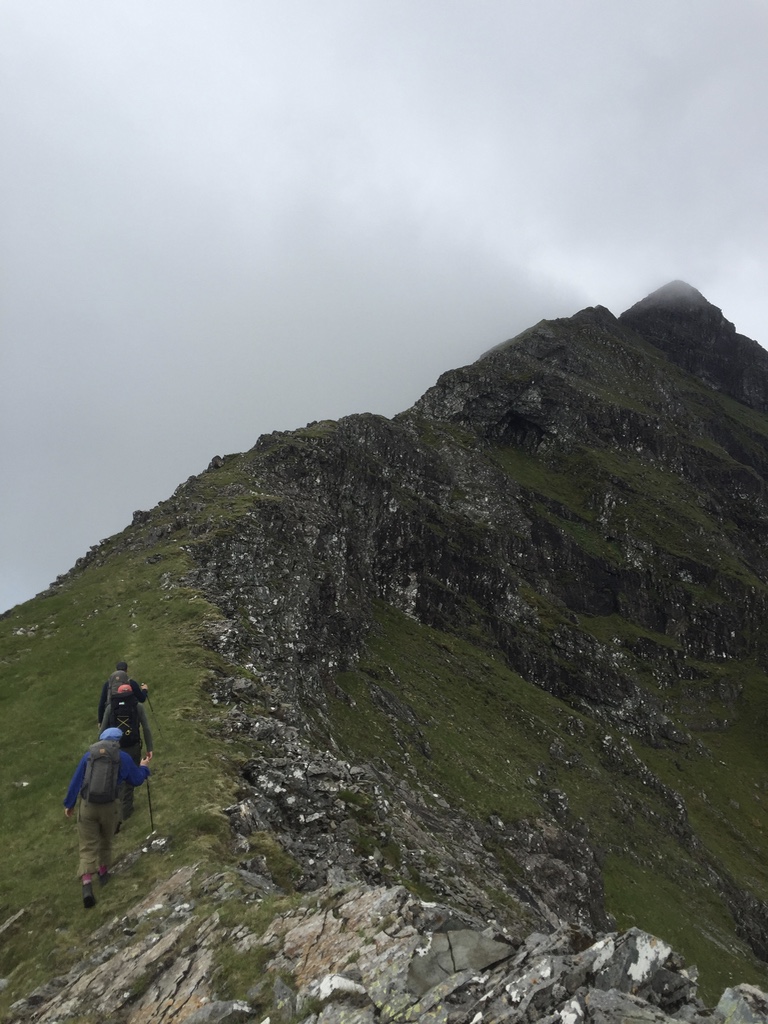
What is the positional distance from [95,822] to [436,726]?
44323 millimetres

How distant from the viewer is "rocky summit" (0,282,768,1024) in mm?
10797

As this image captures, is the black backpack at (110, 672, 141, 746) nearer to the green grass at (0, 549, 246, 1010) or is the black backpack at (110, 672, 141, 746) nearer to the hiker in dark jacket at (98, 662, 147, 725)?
the hiker in dark jacket at (98, 662, 147, 725)

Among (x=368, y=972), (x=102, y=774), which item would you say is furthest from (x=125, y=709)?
(x=368, y=972)

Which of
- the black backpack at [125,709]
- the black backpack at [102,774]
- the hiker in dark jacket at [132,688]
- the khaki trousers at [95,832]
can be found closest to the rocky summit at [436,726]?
the khaki trousers at [95,832]

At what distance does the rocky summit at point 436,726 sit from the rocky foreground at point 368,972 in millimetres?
56

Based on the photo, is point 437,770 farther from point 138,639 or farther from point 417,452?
point 417,452

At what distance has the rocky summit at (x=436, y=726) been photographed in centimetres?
1080

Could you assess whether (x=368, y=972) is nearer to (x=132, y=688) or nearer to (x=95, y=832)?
(x=95, y=832)

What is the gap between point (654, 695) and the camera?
4094 inches

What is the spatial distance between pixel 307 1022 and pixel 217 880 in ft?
18.4

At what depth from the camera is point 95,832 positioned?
48.4 feet

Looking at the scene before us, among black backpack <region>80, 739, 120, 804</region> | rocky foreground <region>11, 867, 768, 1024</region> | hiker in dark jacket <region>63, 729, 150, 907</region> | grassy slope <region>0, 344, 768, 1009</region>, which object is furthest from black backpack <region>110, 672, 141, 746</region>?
rocky foreground <region>11, 867, 768, 1024</region>

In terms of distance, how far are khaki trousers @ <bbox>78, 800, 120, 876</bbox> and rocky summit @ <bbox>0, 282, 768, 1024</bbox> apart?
3.07ft

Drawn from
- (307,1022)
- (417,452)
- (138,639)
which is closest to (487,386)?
(417,452)
